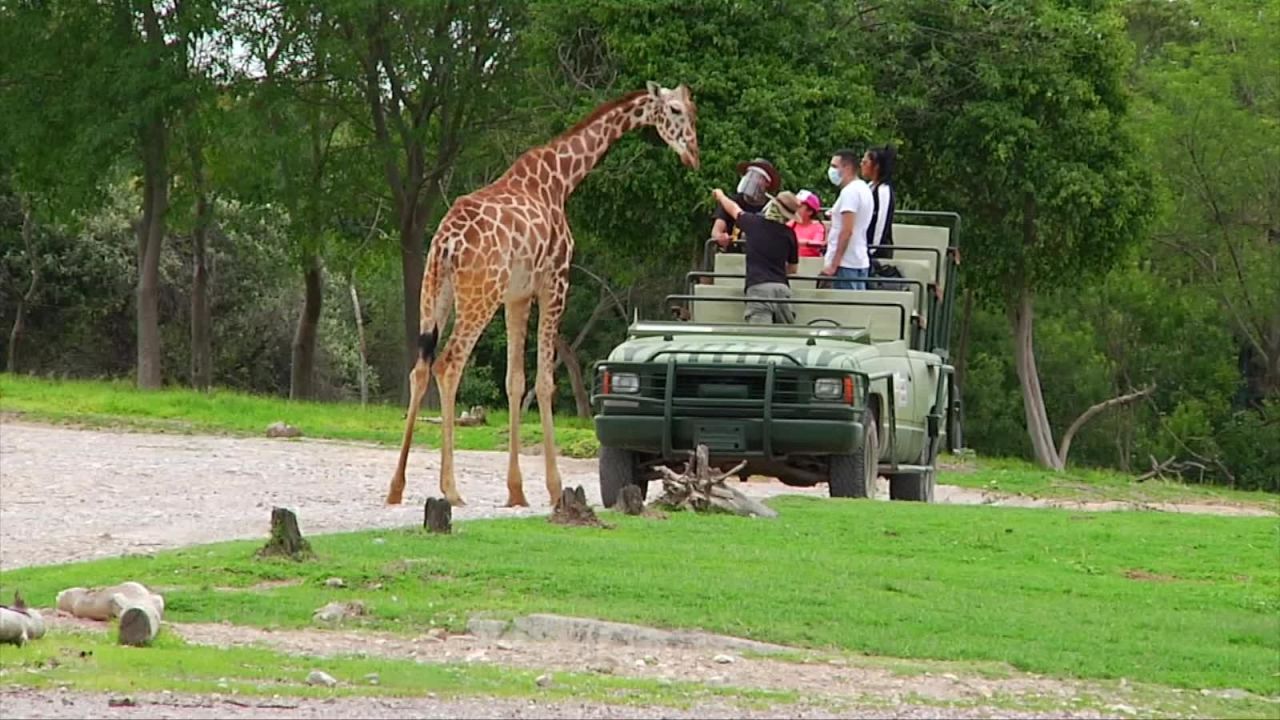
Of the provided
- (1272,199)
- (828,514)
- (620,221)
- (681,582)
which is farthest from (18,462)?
(1272,199)

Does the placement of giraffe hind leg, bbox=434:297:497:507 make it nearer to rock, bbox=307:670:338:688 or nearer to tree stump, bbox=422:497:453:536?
tree stump, bbox=422:497:453:536

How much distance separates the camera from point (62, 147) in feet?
116

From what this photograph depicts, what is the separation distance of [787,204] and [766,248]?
95 cm

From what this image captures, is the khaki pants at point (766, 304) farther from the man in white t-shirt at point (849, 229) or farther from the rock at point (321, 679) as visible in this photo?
the rock at point (321, 679)

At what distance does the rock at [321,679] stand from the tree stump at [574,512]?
218 inches

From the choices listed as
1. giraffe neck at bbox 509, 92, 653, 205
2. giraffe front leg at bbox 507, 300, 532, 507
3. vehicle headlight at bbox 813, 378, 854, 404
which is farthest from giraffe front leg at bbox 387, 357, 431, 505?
vehicle headlight at bbox 813, 378, 854, 404

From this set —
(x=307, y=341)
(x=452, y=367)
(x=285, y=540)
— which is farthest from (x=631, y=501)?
(x=307, y=341)

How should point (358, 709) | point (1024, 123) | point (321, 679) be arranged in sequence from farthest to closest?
point (1024, 123) < point (321, 679) < point (358, 709)

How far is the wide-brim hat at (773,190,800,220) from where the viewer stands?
18.2 m

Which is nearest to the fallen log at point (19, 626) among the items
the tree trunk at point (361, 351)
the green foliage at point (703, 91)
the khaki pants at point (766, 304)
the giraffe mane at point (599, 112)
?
the khaki pants at point (766, 304)

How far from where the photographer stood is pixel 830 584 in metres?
12.0

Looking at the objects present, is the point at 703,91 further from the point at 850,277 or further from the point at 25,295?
the point at 25,295

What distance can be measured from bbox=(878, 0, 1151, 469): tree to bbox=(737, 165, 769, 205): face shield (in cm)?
1410

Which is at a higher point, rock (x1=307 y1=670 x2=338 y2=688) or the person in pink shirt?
the person in pink shirt
